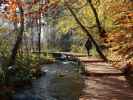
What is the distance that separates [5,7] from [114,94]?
5.46 m

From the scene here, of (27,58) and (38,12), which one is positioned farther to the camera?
(27,58)

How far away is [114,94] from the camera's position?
9039mm

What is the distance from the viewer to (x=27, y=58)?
1872 centimetres

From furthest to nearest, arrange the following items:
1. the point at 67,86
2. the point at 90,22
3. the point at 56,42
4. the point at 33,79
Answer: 1. the point at 56,42
2. the point at 90,22
3. the point at 33,79
4. the point at 67,86

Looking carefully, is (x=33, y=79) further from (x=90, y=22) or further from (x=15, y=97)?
(x=90, y=22)

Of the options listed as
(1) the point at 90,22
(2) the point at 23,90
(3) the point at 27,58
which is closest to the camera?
(2) the point at 23,90

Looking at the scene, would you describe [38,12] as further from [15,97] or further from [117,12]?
[117,12]

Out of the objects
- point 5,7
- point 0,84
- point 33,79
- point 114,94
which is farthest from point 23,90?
point 114,94

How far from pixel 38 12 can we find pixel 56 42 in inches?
1207

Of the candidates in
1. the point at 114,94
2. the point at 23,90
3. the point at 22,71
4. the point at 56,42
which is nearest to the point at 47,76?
the point at 22,71

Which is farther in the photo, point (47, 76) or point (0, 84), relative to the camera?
point (47, 76)

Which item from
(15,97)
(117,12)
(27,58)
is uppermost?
(117,12)

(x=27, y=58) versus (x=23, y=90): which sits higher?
(x=27, y=58)

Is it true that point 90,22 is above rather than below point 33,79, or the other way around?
above
